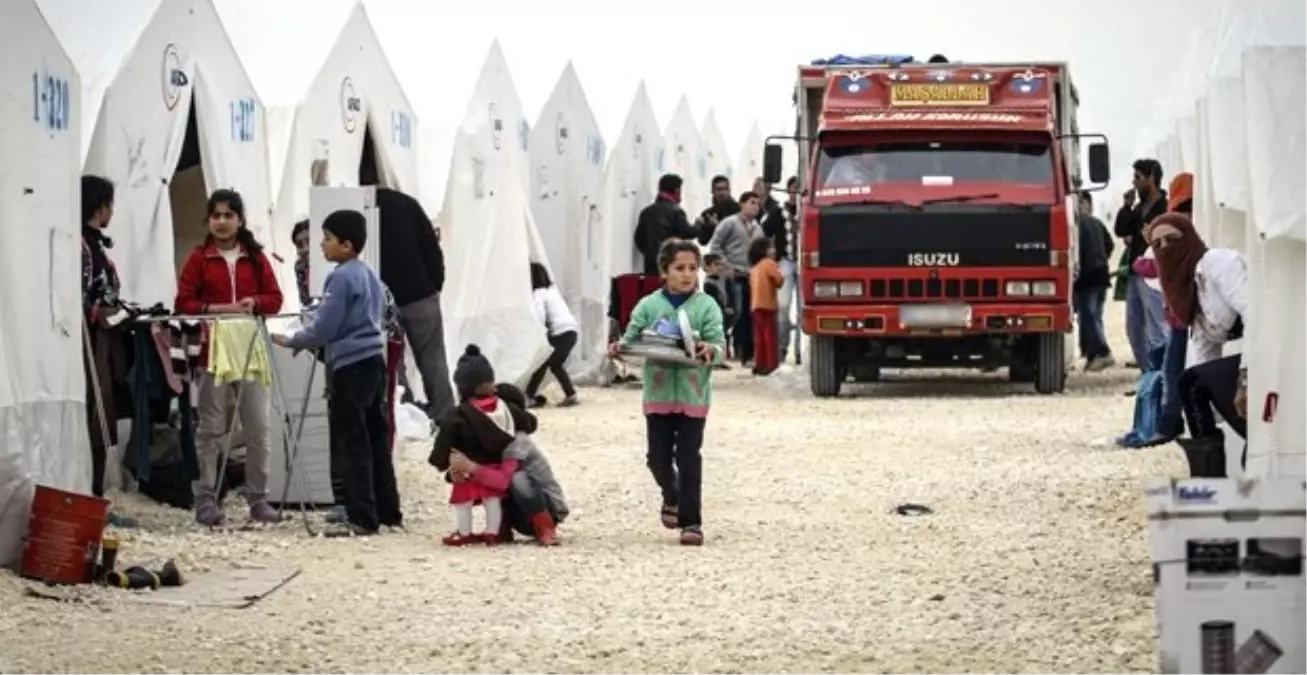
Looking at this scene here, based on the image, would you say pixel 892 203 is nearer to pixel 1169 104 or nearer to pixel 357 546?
pixel 357 546

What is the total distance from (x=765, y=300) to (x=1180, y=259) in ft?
38.8

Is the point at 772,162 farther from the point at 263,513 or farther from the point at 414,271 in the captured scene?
the point at 263,513

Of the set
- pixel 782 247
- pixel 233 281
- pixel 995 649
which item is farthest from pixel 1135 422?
pixel 782 247

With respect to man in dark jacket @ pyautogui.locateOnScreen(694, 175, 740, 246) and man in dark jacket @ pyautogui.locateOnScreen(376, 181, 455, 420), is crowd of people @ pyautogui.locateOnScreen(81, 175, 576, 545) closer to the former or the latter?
man in dark jacket @ pyautogui.locateOnScreen(376, 181, 455, 420)

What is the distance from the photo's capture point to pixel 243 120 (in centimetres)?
1616

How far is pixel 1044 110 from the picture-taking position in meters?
20.5

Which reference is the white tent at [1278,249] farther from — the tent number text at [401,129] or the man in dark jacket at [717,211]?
the man in dark jacket at [717,211]

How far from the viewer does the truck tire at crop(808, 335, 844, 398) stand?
813 inches

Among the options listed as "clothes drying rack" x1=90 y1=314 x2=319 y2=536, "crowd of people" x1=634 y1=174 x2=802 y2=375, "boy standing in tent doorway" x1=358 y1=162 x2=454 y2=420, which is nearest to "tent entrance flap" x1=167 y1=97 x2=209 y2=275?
"boy standing in tent doorway" x1=358 y1=162 x2=454 y2=420

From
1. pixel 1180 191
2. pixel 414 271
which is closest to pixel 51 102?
pixel 414 271

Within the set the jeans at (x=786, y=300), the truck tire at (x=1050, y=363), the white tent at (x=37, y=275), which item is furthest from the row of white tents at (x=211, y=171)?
the truck tire at (x=1050, y=363)

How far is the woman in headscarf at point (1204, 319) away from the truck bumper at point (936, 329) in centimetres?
775

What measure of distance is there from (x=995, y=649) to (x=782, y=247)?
17732mm

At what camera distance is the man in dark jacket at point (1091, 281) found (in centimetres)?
2292
